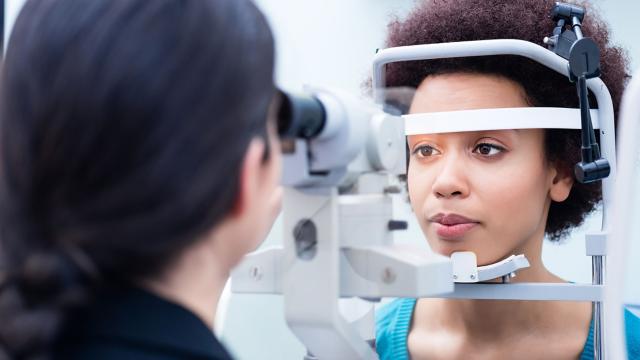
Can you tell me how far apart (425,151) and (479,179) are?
106mm

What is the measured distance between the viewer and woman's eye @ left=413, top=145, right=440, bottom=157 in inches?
47.8

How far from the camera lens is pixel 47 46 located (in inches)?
21.1

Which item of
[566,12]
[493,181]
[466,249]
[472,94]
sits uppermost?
[566,12]

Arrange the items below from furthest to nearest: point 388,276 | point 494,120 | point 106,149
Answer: point 494,120 < point 388,276 < point 106,149

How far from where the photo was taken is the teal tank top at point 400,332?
4.06 ft

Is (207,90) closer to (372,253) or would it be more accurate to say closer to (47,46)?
(47,46)

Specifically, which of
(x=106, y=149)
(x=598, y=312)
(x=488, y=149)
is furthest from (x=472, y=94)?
(x=106, y=149)

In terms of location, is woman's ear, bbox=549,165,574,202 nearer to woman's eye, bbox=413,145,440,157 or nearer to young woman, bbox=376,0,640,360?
young woman, bbox=376,0,640,360

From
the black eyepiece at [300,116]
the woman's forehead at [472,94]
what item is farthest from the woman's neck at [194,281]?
the woman's forehead at [472,94]

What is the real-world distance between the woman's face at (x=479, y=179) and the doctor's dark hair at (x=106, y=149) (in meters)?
0.67

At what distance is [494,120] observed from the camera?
1109mm

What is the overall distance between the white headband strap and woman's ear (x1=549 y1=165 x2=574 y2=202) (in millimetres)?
120

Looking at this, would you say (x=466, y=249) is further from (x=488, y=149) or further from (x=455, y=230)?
(x=488, y=149)

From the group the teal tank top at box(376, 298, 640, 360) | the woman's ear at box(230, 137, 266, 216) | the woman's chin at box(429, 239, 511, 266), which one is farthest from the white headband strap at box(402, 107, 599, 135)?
the woman's ear at box(230, 137, 266, 216)
